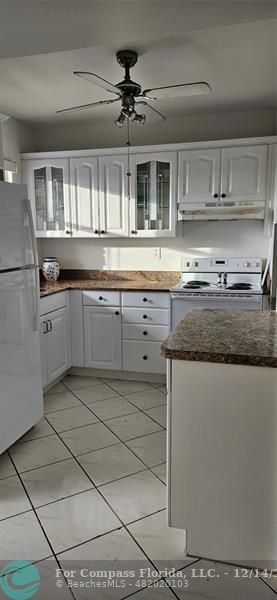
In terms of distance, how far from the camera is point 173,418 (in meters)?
1.61

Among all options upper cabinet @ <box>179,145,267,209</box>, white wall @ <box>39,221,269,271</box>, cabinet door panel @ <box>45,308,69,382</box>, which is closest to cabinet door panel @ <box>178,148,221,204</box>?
upper cabinet @ <box>179,145,267,209</box>

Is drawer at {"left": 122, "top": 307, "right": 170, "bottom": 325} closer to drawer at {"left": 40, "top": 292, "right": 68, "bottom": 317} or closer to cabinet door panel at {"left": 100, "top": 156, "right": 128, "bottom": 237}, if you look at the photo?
drawer at {"left": 40, "top": 292, "right": 68, "bottom": 317}

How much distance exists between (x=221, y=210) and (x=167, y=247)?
71 centimetres

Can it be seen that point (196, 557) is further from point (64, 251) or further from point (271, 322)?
point (64, 251)

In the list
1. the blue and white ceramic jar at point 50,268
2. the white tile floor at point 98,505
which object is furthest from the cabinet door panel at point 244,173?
the white tile floor at point 98,505

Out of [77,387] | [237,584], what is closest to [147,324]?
[77,387]

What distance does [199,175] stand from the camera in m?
3.52

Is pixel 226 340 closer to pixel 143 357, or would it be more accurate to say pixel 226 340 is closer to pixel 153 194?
pixel 143 357

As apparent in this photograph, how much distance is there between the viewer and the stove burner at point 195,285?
11.5ft

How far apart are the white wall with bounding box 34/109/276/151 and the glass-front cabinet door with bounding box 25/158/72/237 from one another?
1.22 ft

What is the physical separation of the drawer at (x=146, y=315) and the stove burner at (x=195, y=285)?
0.29 metres

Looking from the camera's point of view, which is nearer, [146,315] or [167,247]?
[146,315]

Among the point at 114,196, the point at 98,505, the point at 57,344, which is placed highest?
the point at 114,196

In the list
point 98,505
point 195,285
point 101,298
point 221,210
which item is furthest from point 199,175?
point 98,505
